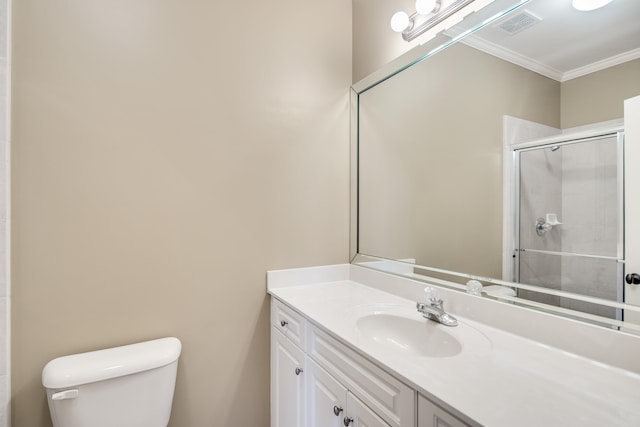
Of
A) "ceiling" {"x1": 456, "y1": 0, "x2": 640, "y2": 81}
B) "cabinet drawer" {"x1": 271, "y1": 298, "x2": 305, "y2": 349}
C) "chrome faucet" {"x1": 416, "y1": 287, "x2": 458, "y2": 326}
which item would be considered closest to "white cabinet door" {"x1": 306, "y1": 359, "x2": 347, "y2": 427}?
"cabinet drawer" {"x1": 271, "y1": 298, "x2": 305, "y2": 349}

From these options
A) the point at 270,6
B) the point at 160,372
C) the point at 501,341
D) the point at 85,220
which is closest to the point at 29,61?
the point at 85,220

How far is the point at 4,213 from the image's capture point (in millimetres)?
1074

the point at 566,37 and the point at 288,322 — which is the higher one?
the point at 566,37

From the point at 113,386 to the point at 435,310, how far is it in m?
1.23

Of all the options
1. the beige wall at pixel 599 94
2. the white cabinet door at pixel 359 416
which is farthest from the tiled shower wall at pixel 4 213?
the beige wall at pixel 599 94

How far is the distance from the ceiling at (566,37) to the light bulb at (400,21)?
0.37 m

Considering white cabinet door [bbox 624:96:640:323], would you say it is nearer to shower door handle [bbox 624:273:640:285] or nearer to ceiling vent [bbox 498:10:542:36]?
shower door handle [bbox 624:273:640:285]

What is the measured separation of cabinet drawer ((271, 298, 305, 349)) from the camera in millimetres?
1272

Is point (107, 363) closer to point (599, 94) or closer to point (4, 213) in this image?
point (4, 213)

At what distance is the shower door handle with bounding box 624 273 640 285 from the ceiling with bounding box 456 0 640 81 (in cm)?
59

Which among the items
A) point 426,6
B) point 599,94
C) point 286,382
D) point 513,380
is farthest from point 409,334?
point 426,6

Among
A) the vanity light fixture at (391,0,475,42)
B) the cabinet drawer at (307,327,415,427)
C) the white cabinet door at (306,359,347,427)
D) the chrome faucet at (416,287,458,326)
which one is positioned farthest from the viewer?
the vanity light fixture at (391,0,475,42)

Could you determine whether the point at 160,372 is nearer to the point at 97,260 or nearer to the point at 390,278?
the point at 97,260

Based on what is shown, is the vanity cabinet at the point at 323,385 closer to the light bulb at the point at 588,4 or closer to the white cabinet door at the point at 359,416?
the white cabinet door at the point at 359,416
